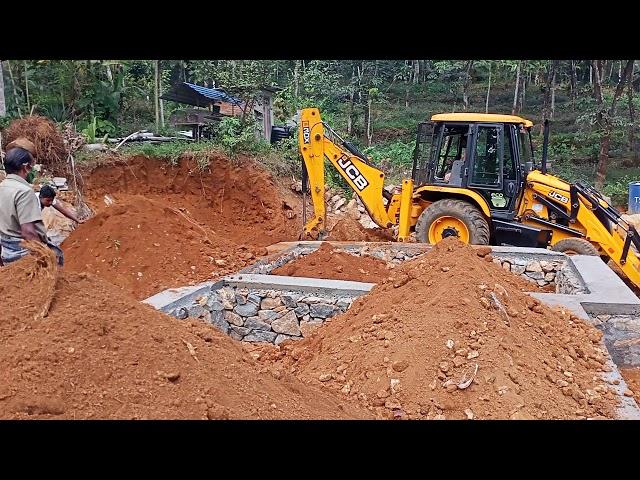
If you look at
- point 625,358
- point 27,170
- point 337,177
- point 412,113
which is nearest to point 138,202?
point 27,170

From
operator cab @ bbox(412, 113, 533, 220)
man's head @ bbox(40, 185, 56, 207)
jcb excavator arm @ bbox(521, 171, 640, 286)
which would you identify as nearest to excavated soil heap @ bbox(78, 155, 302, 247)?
operator cab @ bbox(412, 113, 533, 220)

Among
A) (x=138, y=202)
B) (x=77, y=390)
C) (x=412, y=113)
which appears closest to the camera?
(x=77, y=390)

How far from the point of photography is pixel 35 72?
14.7 metres

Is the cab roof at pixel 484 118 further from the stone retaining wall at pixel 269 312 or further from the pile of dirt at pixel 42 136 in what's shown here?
the pile of dirt at pixel 42 136

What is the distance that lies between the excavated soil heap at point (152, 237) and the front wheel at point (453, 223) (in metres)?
2.62

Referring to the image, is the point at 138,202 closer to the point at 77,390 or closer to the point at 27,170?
the point at 27,170

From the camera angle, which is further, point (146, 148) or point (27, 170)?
point (146, 148)

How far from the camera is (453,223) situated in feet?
28.9

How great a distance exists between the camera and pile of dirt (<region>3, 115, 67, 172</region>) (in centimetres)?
891

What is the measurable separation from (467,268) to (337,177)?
1020 centimetres

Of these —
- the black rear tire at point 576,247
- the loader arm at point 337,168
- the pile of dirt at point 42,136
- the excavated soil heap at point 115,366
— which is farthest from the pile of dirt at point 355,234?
the excavated soil heap at point 115,366

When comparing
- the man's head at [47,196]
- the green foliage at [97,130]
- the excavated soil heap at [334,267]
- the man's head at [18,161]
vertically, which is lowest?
the excavated soil heap at [334,267]

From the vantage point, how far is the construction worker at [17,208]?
3932 mm

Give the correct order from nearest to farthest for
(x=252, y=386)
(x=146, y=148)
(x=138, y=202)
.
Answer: (x=252, y=386)
(x=138, y=202)
(x=146, y=148)
